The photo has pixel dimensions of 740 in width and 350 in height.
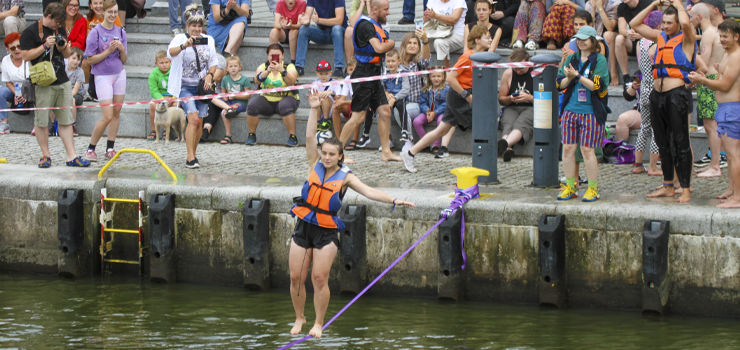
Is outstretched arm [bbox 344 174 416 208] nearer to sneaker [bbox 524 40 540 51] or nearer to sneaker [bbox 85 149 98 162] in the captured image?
sneaker [bbox 85 149 98 162]

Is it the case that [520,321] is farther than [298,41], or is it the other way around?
[298,41]

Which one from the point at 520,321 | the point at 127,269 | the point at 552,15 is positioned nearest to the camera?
the point at 520,321

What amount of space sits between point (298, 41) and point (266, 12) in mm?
5820

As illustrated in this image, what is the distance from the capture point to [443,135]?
10664 mm

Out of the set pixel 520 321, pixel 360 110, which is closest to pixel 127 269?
pixel 360 110

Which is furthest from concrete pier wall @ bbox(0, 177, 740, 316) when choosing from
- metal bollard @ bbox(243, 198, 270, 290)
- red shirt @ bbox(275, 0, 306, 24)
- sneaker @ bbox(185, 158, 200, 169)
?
red shirt @ bbox(275, 0, 306, 24)

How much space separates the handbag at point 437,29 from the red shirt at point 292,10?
2212 mm

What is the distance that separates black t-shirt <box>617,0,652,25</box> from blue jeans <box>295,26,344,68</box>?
13.4 ft

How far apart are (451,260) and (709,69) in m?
3.33

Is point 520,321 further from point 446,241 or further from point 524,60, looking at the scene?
point 524,60

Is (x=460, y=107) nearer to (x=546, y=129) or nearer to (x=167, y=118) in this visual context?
(x=546, y=129)

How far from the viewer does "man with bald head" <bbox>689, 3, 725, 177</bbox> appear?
28.2 ft

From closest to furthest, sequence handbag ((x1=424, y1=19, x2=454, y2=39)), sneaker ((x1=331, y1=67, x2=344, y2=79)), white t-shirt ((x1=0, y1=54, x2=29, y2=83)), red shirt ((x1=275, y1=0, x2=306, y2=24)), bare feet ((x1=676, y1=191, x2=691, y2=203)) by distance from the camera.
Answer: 1. bare feet ((x1=676, y1=191, x2=691, y2=203))
2. handbag ((x1=424, y1=19, x2=454, y2=39))
3. sneaker ((x1=331, y1=67, x2=344, y2=79))
4. white t-shirt ((x1=0, y1=54, x2=29, y2=83))
5. red shirt ((x1=275, y1=0, x2=306, y2=24))

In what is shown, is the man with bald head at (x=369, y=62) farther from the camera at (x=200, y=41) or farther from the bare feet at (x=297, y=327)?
the bare feet at (x=297, y=327)
